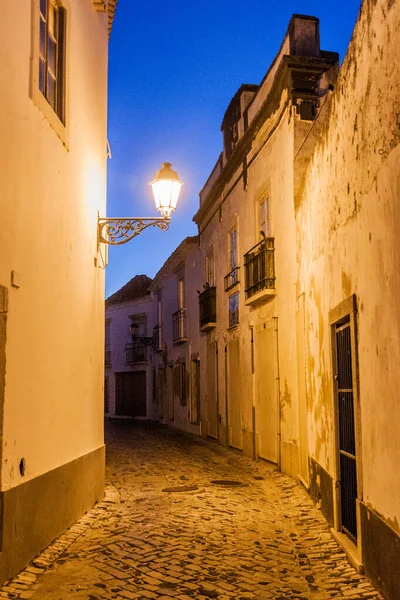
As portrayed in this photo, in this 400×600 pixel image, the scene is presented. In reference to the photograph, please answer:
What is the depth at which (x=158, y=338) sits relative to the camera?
2856 centimetres

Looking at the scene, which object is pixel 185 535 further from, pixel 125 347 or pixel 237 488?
pixel 125 347

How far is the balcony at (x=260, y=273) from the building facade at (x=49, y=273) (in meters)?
4.30

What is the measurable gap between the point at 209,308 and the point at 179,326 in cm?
530

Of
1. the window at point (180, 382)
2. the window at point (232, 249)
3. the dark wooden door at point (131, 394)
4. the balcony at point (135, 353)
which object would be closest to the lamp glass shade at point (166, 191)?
the window at point (232, 249)

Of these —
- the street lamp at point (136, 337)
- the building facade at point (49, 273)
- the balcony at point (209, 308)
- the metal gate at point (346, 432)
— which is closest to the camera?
the building facade at point (49, 273)

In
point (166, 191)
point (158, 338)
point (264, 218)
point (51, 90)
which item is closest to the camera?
point (51, 90)

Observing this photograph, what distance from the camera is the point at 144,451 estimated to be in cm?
1573

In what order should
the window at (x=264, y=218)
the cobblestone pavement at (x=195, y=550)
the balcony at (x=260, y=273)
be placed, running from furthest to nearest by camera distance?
the window at (x=264, y=218), the balcony at (x=260, y=273), the cobblestone pavement at (x=195, y=550)

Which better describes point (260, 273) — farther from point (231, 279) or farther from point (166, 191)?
point (166, 191)

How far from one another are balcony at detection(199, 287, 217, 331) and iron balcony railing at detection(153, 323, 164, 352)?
920cm

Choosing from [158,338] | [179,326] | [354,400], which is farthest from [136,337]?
[354,400]

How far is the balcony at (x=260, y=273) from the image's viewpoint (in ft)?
41.2

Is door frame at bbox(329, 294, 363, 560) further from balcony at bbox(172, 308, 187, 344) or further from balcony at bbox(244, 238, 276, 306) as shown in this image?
balcony at bbox(172, 308, 187, 344)

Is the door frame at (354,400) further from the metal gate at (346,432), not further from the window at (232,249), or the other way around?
the window at (232,249)
